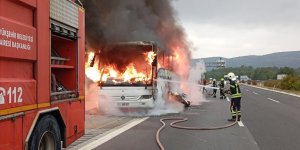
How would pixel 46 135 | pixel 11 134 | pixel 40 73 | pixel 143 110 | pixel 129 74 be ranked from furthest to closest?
pixel 143 110 → pixel 129 74 → pixel 46 135 → pixel 40 73 → pixel 11 134

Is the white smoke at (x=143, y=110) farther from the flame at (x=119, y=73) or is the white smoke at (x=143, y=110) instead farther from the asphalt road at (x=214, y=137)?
the asphalt road at (x=214, y=137)

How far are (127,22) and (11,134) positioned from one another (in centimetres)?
1363

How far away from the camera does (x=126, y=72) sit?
16406 mm

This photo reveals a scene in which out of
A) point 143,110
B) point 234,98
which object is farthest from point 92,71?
point 234,98

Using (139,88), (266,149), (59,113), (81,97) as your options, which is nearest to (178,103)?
(139,88)

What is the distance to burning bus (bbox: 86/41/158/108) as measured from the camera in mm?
15570

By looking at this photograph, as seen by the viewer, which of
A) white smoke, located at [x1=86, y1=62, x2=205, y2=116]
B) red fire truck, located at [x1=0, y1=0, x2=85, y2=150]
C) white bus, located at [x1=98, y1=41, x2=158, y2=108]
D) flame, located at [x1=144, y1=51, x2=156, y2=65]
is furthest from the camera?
flame, located at [x1=144, y1=51, x2=156, y2=65]

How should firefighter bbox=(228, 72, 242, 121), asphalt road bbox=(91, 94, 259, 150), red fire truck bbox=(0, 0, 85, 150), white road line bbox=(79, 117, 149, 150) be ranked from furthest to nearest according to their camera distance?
firefighter bbox=(228, 72, 242, 121), asphalt road bbox=(91, 94, 259, 150), white road line bbox=(79, 117, 149, 150), red fire truck bbox=(0, 0, 85, 150)

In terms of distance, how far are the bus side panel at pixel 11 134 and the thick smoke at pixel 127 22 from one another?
11389 mm

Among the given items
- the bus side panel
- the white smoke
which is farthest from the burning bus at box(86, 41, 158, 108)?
the bus side panel

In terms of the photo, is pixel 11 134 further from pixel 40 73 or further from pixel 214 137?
pixel 214 137

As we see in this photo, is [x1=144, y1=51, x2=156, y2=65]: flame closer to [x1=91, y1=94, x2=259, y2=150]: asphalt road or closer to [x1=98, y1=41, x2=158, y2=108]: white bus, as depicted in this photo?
[x1=98, y1=41, x2=158, y2=108]: white bus

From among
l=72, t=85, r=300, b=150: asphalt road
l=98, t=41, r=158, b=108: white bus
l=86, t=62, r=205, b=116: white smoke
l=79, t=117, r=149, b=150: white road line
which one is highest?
l=98, t=41, r=158, b=108: white bus

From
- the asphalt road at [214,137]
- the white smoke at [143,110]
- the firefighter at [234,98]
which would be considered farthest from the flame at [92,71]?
the firefighter at [234,98]
